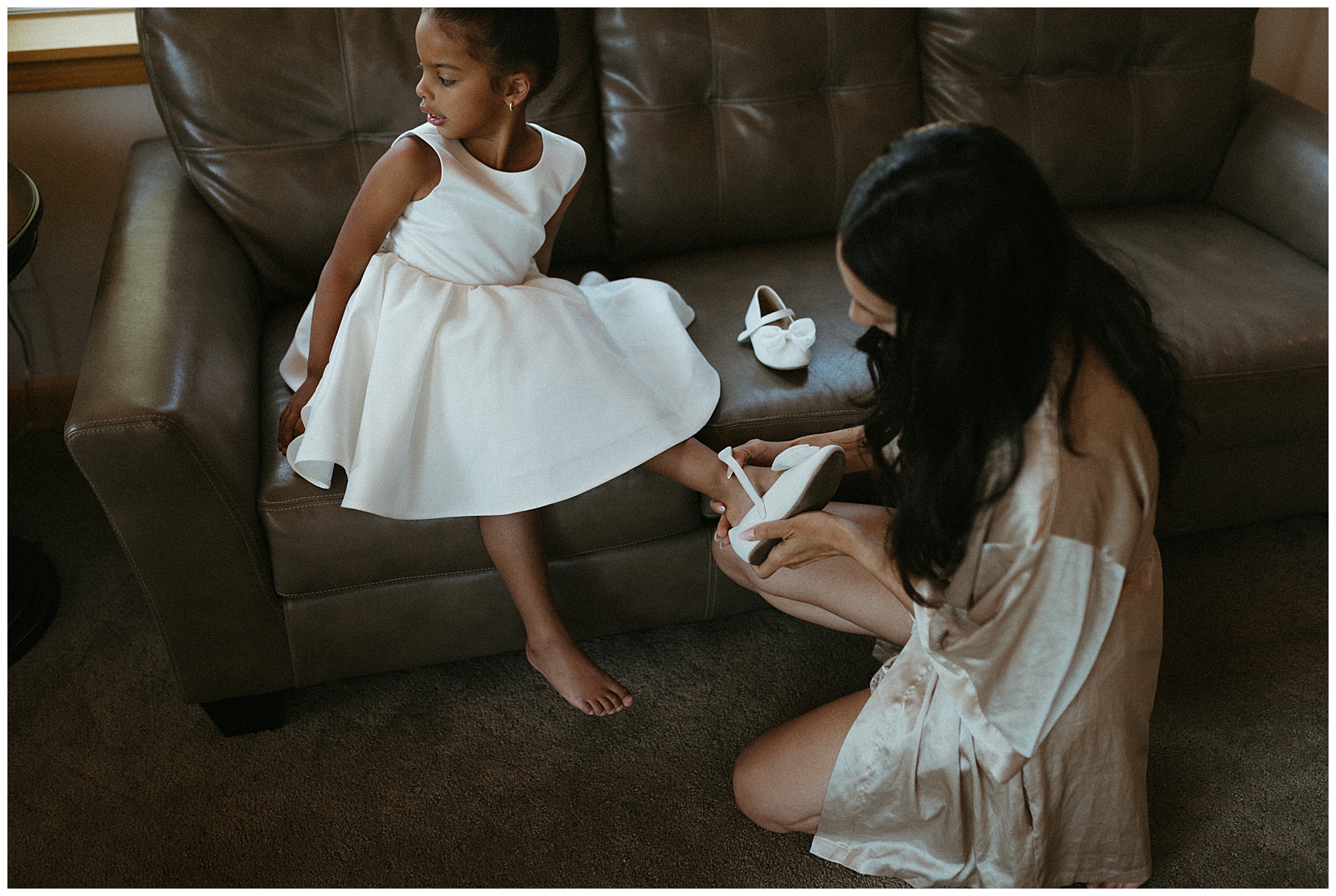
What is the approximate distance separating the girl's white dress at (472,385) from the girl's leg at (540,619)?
6 cm

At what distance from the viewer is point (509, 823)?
1421mm

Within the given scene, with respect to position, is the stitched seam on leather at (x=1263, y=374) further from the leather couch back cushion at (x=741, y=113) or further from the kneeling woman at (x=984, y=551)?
the leather couch back cushion at (x=741, y=113)

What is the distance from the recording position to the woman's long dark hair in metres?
0.84

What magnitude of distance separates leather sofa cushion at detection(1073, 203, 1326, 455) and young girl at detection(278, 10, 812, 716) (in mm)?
783

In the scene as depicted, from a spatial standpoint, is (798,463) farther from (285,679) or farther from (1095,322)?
(285,679)

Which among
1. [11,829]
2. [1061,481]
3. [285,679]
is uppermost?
[1061,481]

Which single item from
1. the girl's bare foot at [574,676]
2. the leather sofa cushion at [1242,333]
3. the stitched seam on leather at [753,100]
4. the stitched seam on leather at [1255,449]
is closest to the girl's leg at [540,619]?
the girl's bare foot at [574,676]

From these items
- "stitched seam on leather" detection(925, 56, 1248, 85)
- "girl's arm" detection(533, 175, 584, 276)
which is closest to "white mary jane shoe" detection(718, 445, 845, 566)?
"girl's arm" detection(533, 175, 584, 276)

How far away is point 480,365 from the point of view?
53.9 inches

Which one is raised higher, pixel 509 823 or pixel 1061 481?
pixel 1061 481

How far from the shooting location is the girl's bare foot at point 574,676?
151 cm

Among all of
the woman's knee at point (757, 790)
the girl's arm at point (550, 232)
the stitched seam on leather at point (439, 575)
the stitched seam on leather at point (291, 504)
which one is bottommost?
the woman's knee at point (757, 790)

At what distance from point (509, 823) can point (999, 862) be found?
686 mm

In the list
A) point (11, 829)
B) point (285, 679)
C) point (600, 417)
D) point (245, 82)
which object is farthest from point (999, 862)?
point (245, 82)
